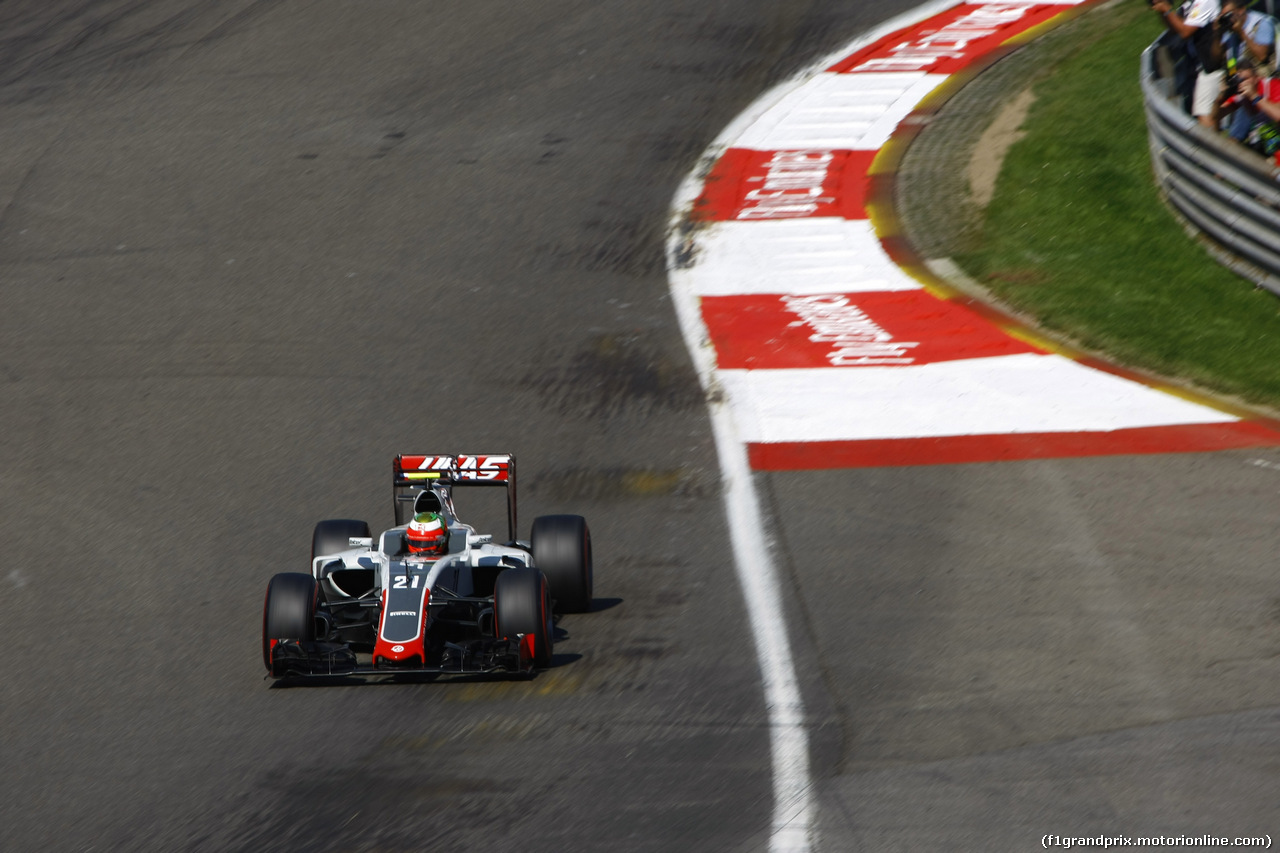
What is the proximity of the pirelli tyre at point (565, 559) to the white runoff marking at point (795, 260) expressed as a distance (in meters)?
4.78

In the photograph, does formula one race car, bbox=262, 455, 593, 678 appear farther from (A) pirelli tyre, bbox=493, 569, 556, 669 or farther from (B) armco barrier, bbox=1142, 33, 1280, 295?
(B) armco barrier, bbox=1142, 33, 1280, 295

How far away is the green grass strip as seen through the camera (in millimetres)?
11297

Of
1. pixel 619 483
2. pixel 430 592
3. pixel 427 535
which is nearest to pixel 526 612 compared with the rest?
pixel 430 592

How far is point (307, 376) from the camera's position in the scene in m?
11.4

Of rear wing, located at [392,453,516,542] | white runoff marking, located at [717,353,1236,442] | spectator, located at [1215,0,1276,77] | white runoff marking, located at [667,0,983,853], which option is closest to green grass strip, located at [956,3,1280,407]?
white runoff marking, located at [717,353,1236,442]

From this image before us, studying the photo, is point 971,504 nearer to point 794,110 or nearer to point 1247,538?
point 1247,538

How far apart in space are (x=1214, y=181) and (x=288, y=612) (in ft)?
27.5

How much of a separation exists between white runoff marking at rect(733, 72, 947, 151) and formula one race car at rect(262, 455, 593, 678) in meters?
8.00

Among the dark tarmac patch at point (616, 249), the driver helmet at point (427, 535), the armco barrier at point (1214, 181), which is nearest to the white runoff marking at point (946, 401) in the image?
the armco barrier at point (1214, 181)

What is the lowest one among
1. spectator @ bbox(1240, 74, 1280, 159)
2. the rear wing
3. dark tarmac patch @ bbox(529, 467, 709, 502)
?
dark tarmac patch @ bbox(529, 467, 709, 502)

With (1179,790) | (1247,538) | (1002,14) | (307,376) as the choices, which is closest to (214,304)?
(307,376)

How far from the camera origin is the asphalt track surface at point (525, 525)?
6.50 metres

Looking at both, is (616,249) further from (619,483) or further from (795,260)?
(619,483)

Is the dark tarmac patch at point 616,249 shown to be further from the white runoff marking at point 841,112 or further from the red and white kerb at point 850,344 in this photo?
the white runoff marking at point 841,112
